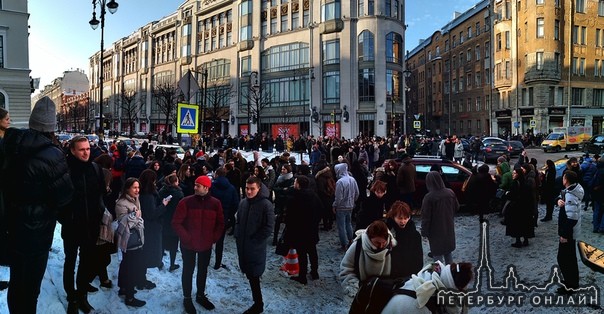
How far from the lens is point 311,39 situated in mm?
48875

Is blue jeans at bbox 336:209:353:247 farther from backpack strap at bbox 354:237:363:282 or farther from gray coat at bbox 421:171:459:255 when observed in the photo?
backpack strap at bbox 354:237:363:282

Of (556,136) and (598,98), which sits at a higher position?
(598,98)

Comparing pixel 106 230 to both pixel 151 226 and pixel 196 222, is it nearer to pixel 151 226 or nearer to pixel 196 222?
pixel 151 226

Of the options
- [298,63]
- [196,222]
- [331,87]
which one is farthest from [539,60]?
[196,222]

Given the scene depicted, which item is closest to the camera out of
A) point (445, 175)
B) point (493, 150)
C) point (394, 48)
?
point (445, 175)

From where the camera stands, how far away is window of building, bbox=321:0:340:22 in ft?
154

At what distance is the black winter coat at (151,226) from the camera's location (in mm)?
5535

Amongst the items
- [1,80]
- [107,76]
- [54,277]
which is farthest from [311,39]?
[107,76]

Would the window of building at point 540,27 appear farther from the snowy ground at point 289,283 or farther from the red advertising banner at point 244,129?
the snowy ground at point 289,283

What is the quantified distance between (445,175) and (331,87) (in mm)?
37061

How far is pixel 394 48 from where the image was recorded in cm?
4706

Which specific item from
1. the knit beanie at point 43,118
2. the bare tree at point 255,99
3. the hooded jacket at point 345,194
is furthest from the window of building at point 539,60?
the knit beanie at point 43,118

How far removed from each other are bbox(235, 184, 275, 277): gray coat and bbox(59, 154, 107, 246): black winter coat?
1813mm

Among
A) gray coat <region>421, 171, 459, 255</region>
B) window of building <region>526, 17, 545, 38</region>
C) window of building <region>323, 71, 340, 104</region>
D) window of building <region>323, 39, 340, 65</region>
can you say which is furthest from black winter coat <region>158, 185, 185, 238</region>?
window of building <region>526, 17, 545, 38</region>
